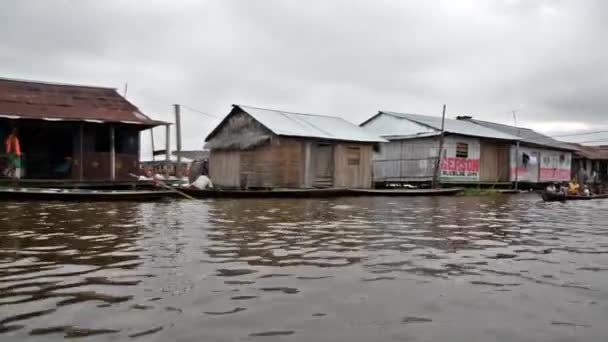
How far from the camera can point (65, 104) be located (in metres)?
18.3

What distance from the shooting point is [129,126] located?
61.7ft

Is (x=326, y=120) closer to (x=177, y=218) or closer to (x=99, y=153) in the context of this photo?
(x=99, y=153)

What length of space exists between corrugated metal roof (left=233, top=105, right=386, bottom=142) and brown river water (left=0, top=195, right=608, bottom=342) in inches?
454

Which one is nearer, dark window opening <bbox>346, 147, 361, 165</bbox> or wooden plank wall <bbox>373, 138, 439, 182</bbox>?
dark window opening <bbox>346, 147, 361, 165</bbox>

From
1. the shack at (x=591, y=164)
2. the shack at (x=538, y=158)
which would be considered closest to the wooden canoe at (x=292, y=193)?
the shack at (x=538, y=158)

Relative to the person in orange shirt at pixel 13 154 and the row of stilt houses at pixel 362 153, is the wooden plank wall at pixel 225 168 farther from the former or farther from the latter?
the person in orange shirt at pixel 13 154

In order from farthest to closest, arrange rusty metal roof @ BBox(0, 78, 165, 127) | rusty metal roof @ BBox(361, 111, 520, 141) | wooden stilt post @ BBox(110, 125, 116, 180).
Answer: rusty metal roof @ BBox(361, 111, 520, 141) < wooden stilt post @ BBox(110, 125, 116, 180) < rusty metal roof @ BBox(0, 78, 165, 127)

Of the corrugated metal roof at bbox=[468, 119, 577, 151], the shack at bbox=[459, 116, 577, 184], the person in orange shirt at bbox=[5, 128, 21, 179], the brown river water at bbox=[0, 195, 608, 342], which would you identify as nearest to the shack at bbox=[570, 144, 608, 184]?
the corrugated metal roof at bbox=[468, 119, 577, 151]

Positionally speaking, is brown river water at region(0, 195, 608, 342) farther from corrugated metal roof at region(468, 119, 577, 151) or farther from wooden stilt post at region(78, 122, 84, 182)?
corrugated metal roof at region(468, 119, 577, 151)

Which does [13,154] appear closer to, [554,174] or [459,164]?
[459,164]

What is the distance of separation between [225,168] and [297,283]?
18861 millimetres

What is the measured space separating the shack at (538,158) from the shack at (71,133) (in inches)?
753

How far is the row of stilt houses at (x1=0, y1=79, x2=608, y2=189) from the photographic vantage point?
1789 centimetres

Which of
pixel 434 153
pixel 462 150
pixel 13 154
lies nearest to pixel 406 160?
pixel 434 153
